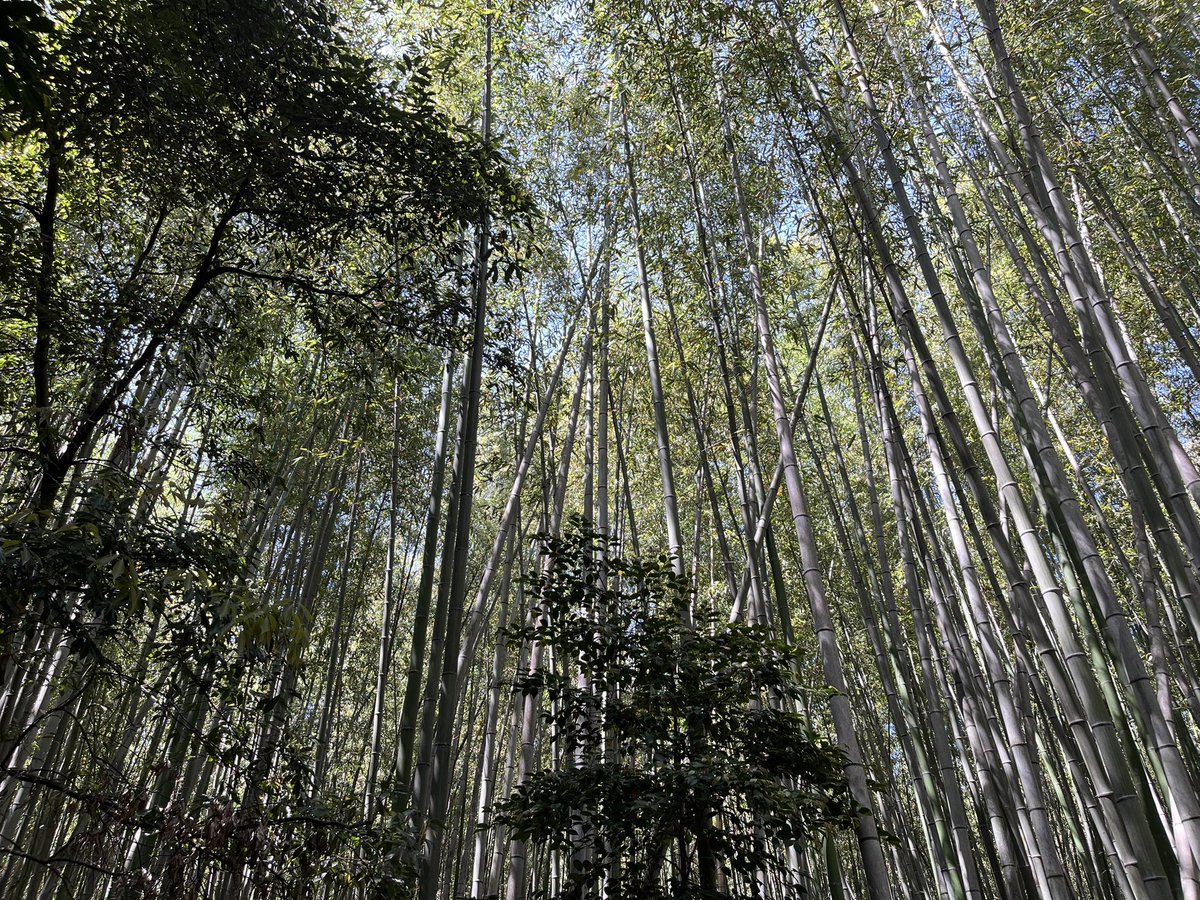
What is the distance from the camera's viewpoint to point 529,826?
8.70ft

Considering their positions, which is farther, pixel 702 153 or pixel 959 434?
pixel 702 153

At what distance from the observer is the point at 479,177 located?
308cm

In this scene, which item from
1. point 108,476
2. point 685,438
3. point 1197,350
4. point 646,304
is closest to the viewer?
point 108,476

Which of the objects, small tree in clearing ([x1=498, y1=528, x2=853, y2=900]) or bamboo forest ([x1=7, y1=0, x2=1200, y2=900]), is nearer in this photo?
bamboo forest ([x1=7, y1=0, x2=1200, y2=900])

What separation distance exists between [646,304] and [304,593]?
3276mm

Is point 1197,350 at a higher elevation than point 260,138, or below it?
higher

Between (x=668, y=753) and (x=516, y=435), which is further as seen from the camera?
(x=516, y=435)

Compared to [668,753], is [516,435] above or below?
above

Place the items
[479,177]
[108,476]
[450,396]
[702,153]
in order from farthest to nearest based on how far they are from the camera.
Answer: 1. [702,153]
2. [450,396]
3. [479,177]
4. [108,476]

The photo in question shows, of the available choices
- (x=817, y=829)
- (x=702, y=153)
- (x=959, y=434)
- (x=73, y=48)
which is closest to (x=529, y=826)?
(x=817, y=829)

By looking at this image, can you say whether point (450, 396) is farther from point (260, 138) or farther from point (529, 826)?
point (529, 826)

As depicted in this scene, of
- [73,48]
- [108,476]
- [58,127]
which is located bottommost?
[108,476]

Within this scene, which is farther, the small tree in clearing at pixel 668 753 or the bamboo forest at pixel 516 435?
the small tree in clearing at pixel 668 753

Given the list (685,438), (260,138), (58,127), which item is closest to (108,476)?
(58,127)
